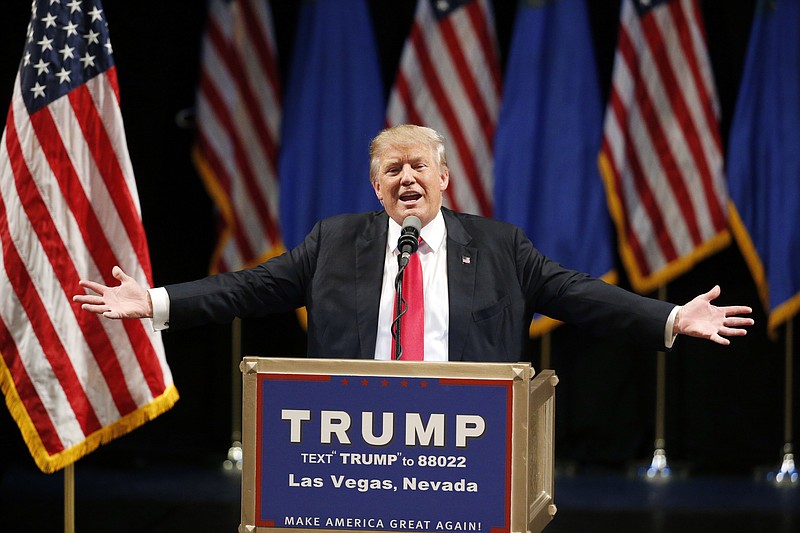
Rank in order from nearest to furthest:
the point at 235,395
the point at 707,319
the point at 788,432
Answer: the point at 707,319, the point at 788,432, the point at 235,395

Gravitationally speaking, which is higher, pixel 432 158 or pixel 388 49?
pixel 388 49

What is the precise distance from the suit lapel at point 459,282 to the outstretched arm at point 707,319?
0.55 metres

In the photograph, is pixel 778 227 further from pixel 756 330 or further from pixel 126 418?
pixel 126 418

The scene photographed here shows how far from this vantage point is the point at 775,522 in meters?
5.50

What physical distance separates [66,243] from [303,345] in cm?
279

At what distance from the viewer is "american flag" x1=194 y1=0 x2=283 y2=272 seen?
257 inches

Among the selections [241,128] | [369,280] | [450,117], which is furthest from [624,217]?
[369,280]

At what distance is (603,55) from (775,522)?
9.06ft

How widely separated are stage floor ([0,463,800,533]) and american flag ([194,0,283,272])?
1247 millimetres

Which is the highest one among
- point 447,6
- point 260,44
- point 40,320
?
point 447,6

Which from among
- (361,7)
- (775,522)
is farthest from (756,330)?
(361,7)

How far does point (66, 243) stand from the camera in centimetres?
424

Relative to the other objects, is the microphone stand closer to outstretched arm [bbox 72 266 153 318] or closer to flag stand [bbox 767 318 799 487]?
outstretched arm [bbox 72 266 153 318]

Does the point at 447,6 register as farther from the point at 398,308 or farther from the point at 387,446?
the point at 387,446
